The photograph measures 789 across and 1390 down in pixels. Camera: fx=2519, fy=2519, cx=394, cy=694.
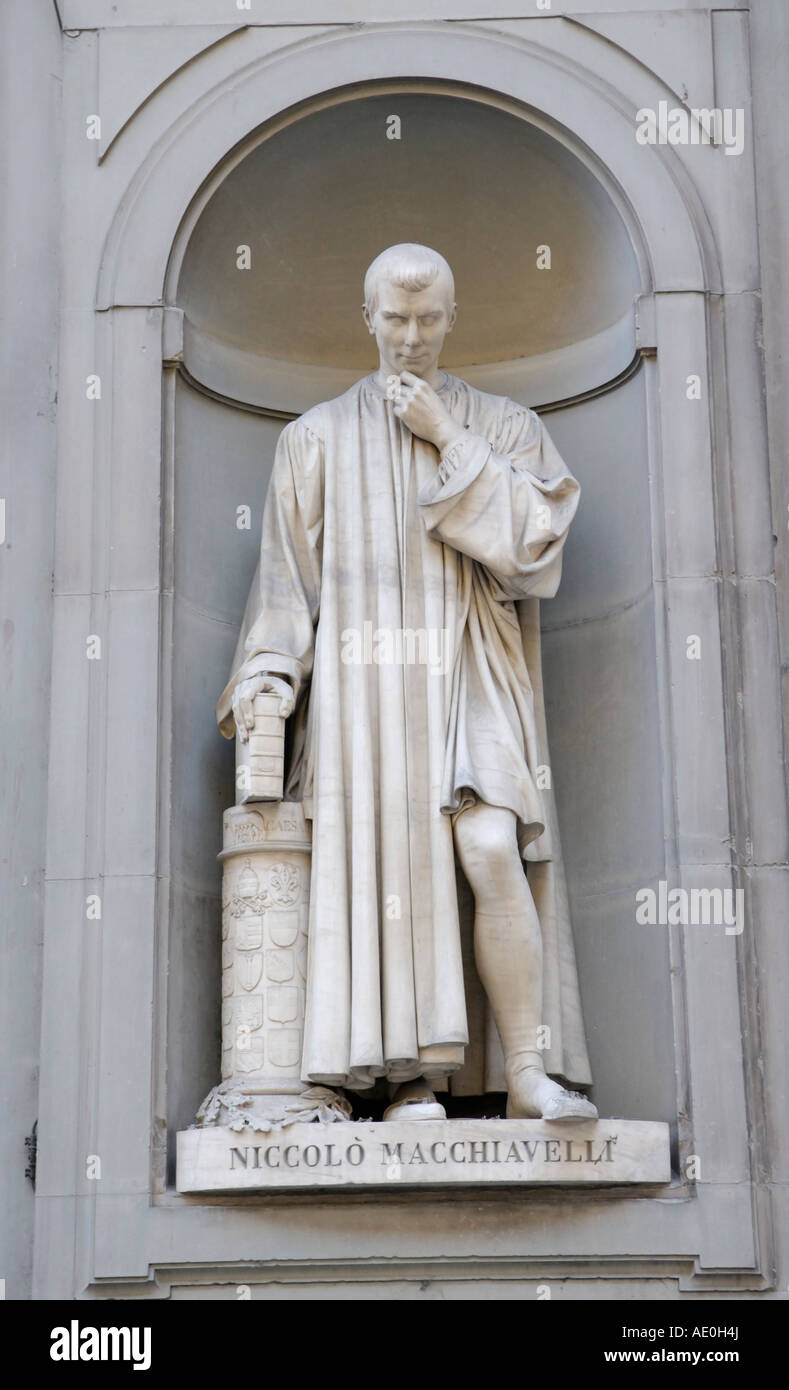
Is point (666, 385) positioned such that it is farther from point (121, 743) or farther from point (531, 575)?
point (121, 743)

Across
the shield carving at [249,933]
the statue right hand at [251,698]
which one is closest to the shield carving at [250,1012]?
the shield carving at [249,933]

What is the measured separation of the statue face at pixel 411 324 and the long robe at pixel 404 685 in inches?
7.5

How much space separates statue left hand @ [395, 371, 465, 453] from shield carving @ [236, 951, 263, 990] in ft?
5.71

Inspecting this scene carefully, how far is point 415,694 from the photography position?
26.1 feet

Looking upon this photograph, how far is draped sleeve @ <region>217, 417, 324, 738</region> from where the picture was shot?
8.08 m

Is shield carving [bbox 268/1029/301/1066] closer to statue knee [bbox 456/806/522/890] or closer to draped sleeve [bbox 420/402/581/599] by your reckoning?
statue knee [bbox 456/806/522/890]

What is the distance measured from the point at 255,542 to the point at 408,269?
4.02ft

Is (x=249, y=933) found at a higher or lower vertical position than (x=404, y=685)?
lower

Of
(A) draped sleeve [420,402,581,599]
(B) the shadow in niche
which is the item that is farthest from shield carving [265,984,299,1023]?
(A) draped sleeve [420,402,581,599]

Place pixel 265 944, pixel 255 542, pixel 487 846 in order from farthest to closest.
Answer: pixel 255 542 < pixel 265 944 < pixel 487 846

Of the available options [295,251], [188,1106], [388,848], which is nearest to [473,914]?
[388,848]

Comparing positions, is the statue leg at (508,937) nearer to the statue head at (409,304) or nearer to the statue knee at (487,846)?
the statue knee at (487,846)

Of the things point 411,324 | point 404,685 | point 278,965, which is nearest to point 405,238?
point 411,324

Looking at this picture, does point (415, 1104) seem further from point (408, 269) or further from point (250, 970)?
point (408, 269)
